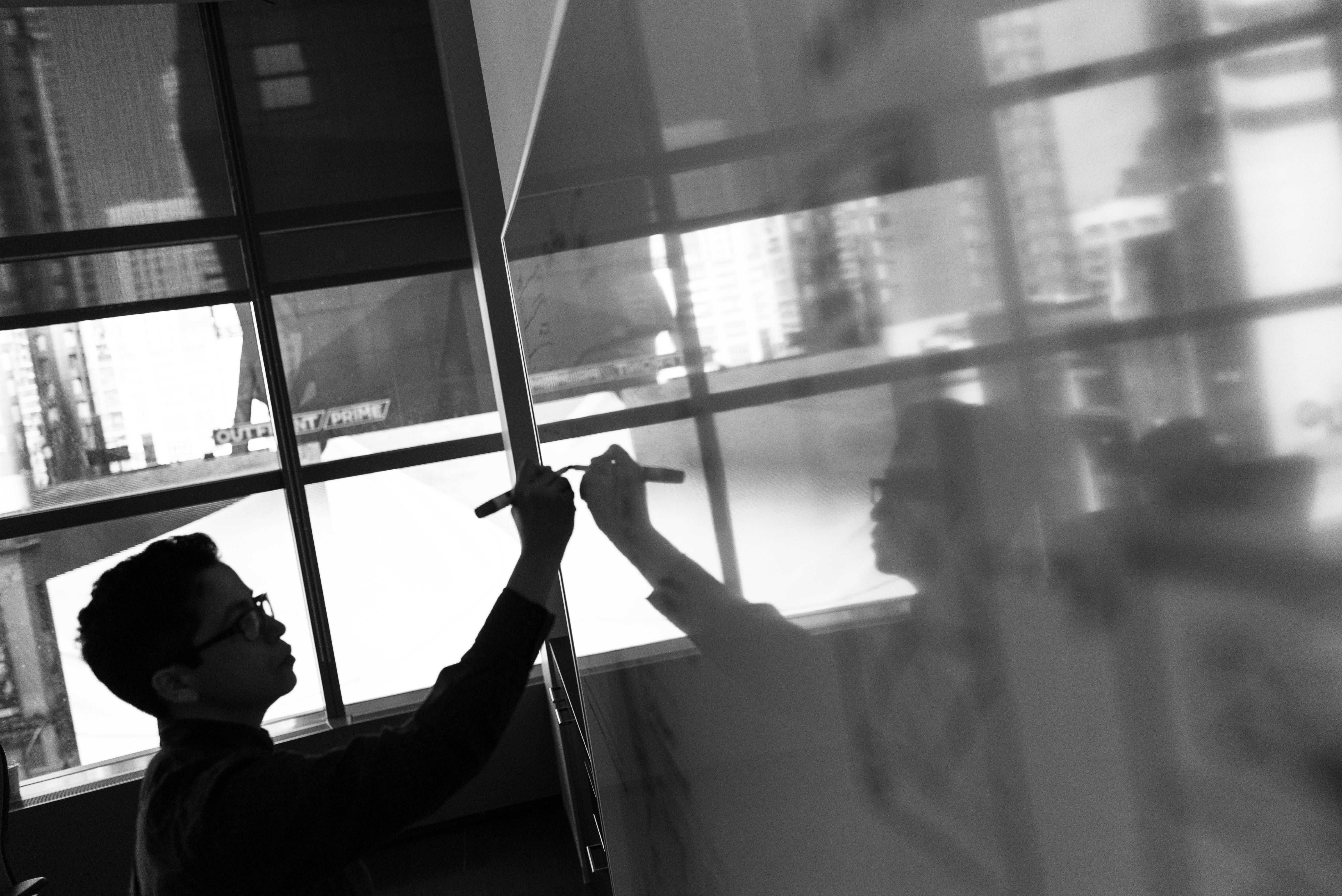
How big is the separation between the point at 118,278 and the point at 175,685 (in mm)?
4108

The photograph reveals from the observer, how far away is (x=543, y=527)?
5.16 ft

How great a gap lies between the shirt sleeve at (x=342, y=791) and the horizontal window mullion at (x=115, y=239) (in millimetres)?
4243

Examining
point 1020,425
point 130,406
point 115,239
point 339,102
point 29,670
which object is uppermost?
point 339,102

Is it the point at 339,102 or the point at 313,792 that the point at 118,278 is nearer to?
the point at 339,102

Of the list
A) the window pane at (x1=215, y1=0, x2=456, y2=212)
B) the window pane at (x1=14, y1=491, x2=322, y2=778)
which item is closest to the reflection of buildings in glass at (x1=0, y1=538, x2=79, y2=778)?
the window pane at (x1=14, y1=491, x2=322, y2=778)

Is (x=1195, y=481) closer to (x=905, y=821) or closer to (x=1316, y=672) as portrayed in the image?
(x=1316, y=672)

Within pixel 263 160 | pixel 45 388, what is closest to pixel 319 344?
pixel 263 160

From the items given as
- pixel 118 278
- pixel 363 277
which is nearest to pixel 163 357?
pixel 118 278

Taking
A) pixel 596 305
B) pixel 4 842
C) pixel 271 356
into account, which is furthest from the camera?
pixel 271 356

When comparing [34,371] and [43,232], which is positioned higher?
[43,232]

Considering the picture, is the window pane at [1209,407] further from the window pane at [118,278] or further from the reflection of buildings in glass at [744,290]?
the window pane at [118,278]

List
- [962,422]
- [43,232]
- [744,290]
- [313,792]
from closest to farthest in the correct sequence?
[962,422]
[744,290]
[313,792]
[43,232]

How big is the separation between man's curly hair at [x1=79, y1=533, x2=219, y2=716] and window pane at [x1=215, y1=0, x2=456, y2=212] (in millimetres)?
3973

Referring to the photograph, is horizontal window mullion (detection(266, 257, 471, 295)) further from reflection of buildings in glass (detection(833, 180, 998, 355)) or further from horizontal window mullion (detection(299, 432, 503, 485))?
reflection of buildings in glass (detection(833, 180, 998, 355))
